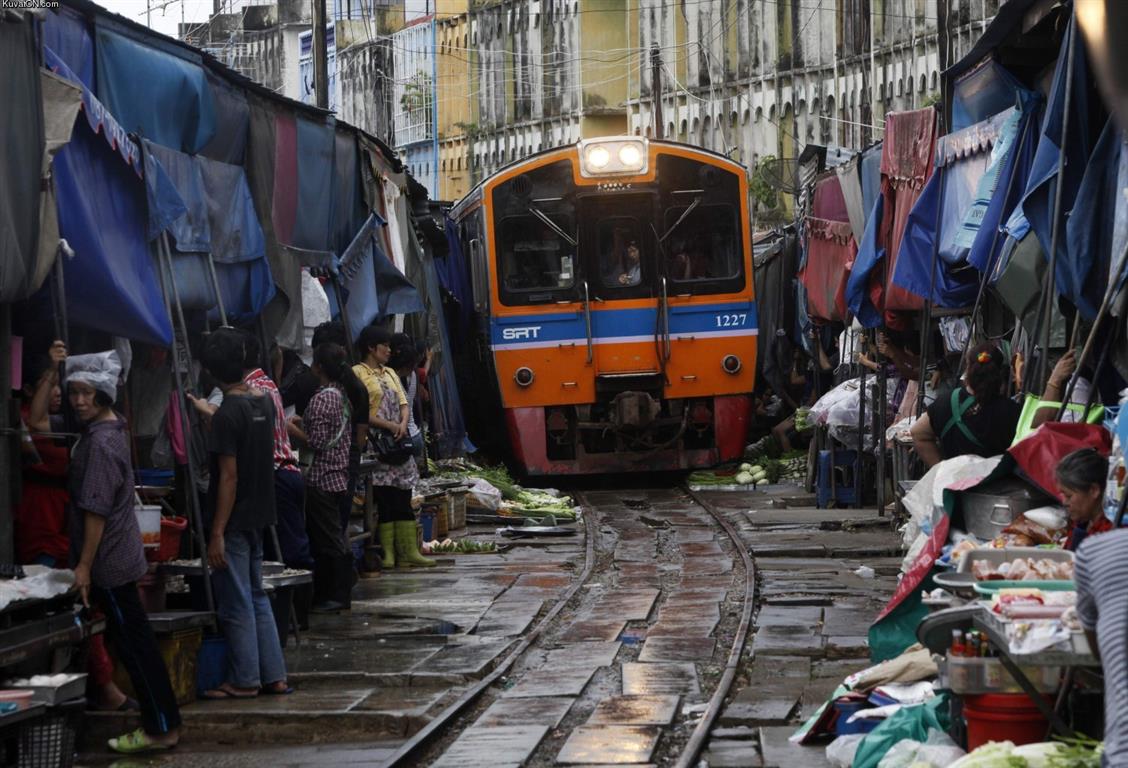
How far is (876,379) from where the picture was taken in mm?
15125

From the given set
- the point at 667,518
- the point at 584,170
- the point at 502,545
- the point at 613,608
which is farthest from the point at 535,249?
the point at 613,608

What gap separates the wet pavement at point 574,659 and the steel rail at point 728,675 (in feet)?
0.17

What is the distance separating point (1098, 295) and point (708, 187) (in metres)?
9.83

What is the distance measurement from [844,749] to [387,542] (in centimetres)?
643

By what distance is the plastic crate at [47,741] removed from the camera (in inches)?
248

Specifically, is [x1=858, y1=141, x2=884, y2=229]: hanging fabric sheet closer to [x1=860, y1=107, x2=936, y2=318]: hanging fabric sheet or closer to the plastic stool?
[x1=860, y1=107, x2=936, y2=318]: hanging fabric sheet

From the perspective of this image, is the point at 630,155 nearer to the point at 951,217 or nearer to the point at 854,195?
the point at 854,195

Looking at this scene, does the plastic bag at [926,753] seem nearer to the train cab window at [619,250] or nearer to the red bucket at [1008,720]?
the red bucket at [1008,720]

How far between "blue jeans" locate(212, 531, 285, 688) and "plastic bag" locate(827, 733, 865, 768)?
2.72 metres

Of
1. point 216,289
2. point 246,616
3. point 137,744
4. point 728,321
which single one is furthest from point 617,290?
point 137,744

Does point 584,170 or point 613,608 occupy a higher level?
point 584,170

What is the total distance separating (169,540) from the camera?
822cm

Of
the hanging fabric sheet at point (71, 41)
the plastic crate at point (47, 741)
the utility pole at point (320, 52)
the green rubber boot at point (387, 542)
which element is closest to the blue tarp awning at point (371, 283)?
the green rubber boot at point (387, 542)

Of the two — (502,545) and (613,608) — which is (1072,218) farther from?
(502,545)
